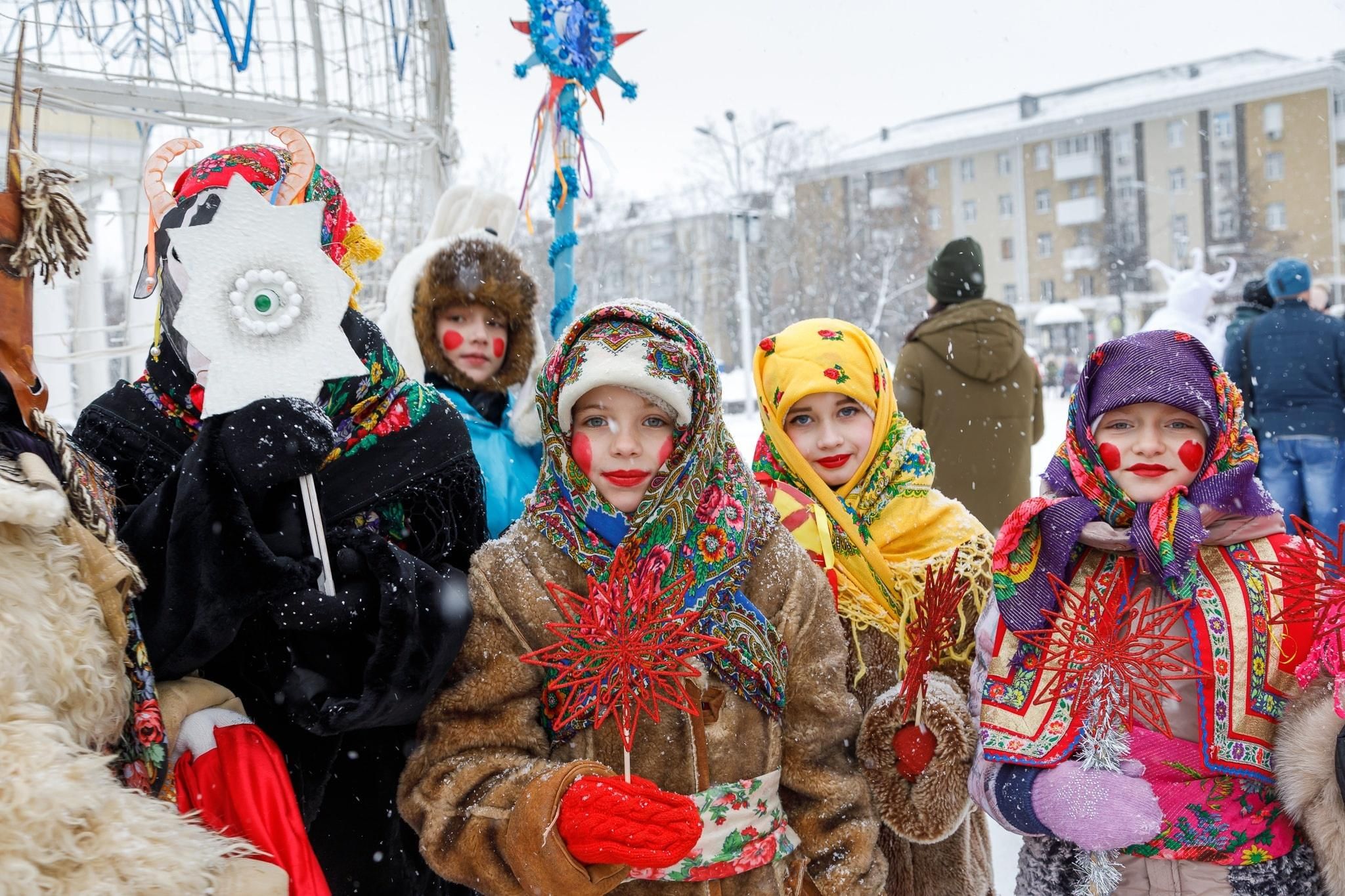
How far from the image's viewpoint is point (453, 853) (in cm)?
193

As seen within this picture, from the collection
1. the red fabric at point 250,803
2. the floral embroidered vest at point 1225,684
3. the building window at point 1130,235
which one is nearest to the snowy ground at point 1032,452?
the floral embroidered vest at point 1225,684

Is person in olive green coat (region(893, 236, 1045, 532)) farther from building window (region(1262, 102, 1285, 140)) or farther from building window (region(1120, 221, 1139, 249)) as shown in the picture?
building window (region(1262, 102, 1285, 140))

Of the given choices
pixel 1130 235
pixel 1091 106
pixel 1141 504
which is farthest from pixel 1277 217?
pixel 1141 504

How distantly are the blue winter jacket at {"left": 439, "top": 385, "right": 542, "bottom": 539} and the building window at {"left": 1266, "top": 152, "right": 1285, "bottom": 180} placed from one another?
45.3m

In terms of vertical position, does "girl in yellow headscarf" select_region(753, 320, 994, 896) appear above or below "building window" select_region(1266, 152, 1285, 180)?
below

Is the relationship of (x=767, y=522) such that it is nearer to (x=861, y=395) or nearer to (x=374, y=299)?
(x=861, y=395)

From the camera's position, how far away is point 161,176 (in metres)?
2.24

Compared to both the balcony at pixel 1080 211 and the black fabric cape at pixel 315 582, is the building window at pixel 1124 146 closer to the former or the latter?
the balcony at pixel 1080 211

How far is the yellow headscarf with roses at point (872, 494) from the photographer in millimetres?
2635

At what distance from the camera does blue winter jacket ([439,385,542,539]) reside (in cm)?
311

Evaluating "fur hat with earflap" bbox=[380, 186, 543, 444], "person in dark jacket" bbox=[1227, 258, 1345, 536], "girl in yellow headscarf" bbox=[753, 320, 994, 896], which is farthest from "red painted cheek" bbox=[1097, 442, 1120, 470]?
"person in dark jacket" bbox=[1227, 258, 1345, 536]

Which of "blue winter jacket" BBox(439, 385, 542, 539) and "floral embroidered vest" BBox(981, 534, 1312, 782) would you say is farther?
"blue winter jacket" BBox(439, 385, 542, 539)

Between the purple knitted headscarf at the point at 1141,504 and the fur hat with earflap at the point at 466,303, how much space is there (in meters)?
1.69

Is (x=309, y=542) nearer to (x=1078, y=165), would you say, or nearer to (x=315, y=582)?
(x=315, y=582)
